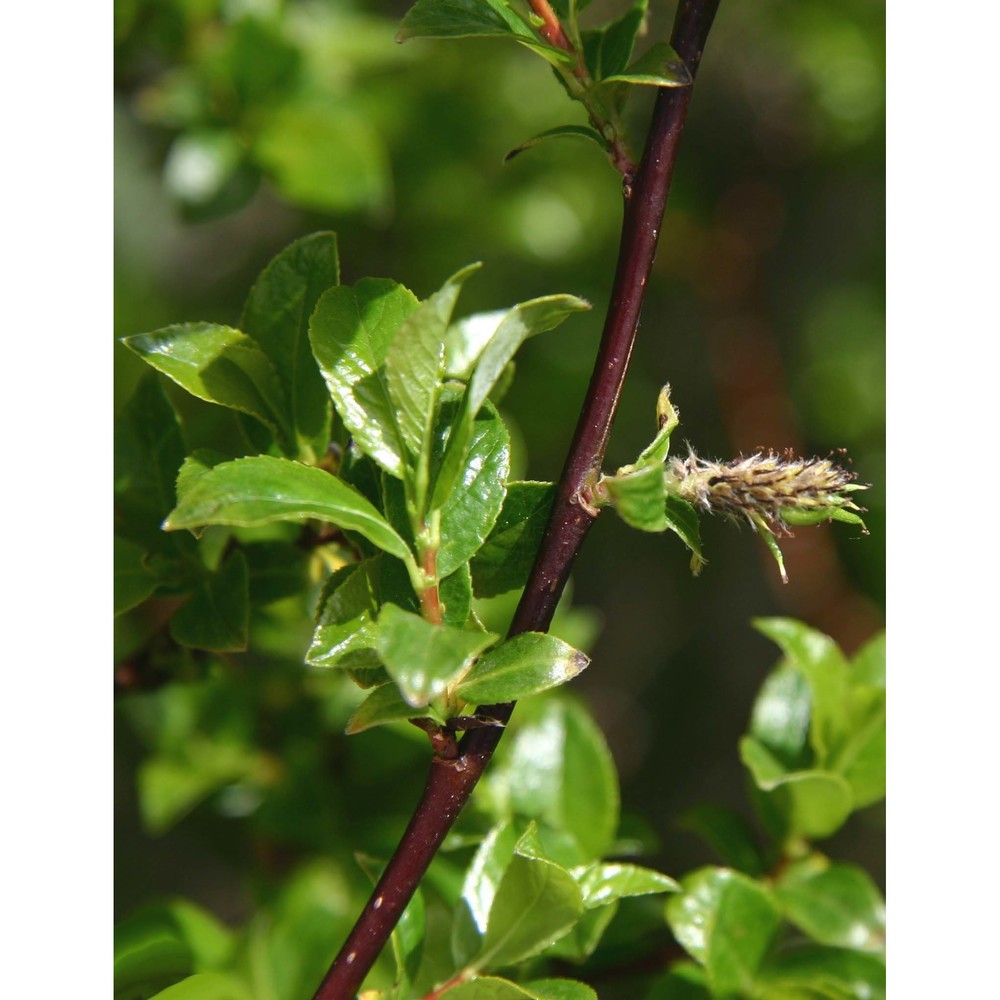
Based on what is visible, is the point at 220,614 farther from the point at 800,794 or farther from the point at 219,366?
the point at 800,794

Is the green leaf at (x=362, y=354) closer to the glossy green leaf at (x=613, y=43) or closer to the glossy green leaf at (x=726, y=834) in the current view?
the glossy green leaf at (x=613, y=43)

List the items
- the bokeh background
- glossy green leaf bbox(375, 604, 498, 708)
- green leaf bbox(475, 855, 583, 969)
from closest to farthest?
glossy green leaf bbox(375, 604, 498, 708), green leaf bbox(475, 855, 583, 969), the bokeh background

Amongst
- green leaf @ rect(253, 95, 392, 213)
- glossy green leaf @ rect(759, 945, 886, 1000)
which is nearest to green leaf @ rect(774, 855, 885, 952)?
glossy green leaf @ rect(759, 945, 886, 1000)

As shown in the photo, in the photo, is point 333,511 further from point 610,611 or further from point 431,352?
point 610,611

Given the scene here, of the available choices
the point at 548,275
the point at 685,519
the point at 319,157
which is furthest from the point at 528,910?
the point at 548,275

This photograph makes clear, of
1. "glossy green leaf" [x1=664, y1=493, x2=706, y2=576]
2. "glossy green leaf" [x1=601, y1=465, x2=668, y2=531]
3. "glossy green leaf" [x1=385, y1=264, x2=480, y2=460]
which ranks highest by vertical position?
"glossy green leaf" [x1=385, y1=264, x2=480, y2=460]

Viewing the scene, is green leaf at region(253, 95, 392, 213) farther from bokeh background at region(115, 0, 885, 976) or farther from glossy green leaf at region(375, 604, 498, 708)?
glossy green leaf at region(375, 604, 498, 708)
